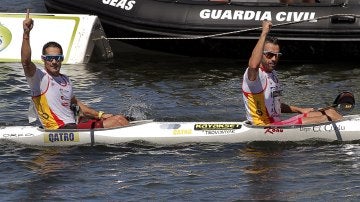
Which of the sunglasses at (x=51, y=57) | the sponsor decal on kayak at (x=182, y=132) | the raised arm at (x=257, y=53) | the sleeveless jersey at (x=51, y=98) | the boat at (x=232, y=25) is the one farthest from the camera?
the boat at (x=232, y=25)

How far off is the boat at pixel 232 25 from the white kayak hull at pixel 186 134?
4.40m

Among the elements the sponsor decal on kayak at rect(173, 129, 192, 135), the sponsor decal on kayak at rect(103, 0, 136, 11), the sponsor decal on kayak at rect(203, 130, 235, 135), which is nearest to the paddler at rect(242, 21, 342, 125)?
the sponsor decal on kayak at rect(203, 130, 235, 135)

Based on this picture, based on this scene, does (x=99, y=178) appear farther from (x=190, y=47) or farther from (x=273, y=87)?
(x=190, y=47)

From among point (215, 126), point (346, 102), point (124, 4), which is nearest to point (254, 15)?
point (124, 4)

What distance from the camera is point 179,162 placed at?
11.0 metres

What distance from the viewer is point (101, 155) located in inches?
443

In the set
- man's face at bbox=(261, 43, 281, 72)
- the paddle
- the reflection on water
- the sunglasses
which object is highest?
the sunglasses

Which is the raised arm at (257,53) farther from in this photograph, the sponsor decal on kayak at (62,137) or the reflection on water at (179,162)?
the sponsor decal on kayak at (62,137)

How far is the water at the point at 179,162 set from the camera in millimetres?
9891

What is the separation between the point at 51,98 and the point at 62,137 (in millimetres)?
447

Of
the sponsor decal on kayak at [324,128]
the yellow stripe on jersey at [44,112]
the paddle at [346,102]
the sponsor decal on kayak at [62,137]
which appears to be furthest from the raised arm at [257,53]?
the yellow stripe on jersey at [44,112]

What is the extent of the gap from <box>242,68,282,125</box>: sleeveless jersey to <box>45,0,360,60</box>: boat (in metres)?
4.37

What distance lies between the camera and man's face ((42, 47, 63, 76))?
11055mm

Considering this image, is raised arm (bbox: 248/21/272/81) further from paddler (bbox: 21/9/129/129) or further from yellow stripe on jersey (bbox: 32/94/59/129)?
yellow stripe on jersey (bbox: 32/94/59/129)
